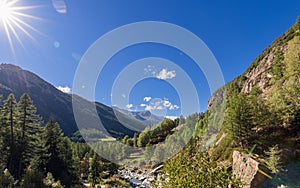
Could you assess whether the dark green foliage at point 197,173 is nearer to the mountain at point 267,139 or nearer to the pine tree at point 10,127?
the mountain at point 267,139

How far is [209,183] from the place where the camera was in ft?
23.9

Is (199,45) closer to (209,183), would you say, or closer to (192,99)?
(192,99)

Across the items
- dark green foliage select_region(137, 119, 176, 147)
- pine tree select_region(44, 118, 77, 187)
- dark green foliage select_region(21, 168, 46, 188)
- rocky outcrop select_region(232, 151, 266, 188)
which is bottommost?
rocky outcrop select_region(232, 151, 266, 188)

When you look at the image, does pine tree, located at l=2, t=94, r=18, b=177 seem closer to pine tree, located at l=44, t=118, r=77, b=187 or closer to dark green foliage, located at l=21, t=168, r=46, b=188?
pine tree, located at l=44, t=118, r=77, b=187

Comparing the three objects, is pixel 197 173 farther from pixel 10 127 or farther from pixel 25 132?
pixel 10 127

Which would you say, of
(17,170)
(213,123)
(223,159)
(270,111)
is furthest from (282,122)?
(17,170)

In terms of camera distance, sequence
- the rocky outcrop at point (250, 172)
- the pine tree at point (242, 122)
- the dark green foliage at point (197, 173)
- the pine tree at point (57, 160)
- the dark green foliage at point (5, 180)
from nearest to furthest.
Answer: the dark green foliage at point (197, 173), the rocky outcrop at point (250, 172), the dark green foliage at point (5, 180), the pine tree at point (57, 160), the pine tree at point (242, 122)

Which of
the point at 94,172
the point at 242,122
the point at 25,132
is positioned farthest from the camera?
the point at 94,172

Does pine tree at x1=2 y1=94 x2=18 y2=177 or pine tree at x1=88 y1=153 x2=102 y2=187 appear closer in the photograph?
pine tree at x1=2 y1=94 x2=18 y2=177

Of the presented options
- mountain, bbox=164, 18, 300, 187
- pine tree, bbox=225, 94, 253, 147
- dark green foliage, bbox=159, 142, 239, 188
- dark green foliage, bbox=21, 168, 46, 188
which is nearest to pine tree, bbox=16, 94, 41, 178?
dark green foliage, bbox=21, 168, 46, 188

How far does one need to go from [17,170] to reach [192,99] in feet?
110

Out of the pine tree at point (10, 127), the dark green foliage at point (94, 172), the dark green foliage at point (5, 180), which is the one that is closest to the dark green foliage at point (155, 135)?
the dark green foliage at point (94, 172)

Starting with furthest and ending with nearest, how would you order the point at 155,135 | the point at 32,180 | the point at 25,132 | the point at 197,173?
1. the point at 155,135
2. the point at 25,132
3. the point at 32,180
4. the point at 197,173

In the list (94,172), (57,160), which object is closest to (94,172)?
(94,172)
